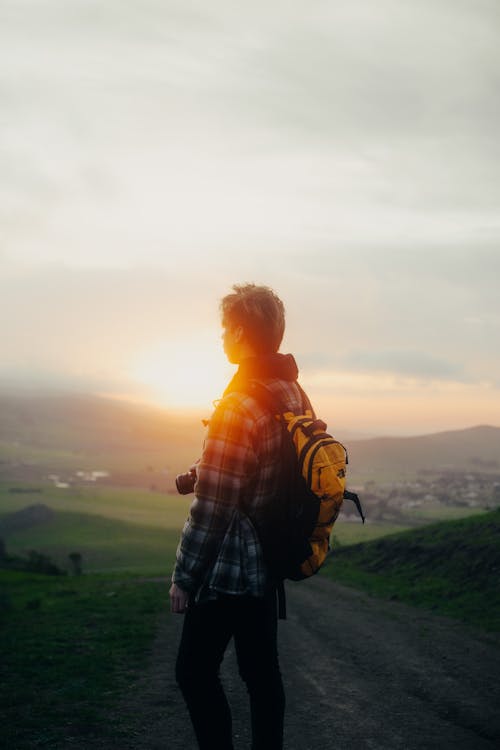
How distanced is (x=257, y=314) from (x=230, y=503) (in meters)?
1.18

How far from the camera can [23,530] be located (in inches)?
3238

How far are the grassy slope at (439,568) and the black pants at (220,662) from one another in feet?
34.7

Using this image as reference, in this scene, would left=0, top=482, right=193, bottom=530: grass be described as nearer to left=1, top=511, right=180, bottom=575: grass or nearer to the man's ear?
left=1, top=511, right=180, bottom=575: grass

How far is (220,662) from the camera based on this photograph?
12.4 feet

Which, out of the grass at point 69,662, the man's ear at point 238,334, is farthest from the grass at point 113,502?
the man's ear at point 238,334

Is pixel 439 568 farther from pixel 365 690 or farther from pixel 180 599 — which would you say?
pixel 180 599

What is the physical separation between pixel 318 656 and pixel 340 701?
2.84 m

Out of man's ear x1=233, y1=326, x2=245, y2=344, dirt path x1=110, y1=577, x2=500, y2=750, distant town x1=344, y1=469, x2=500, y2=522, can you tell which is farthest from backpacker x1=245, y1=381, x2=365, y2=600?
distant town x1=344, y1=469, x2=500, y2=522

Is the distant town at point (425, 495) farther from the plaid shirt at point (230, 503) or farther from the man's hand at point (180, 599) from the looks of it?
the man's hand at point (180, 599)

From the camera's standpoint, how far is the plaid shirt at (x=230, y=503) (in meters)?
3.70

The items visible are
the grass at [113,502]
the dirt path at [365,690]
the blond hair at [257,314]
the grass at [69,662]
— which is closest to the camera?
the blond hair at [257,314]

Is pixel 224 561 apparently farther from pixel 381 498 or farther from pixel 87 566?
pixel 381 498

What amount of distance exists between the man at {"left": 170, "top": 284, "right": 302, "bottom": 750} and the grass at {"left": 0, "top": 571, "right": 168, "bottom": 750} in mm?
3030

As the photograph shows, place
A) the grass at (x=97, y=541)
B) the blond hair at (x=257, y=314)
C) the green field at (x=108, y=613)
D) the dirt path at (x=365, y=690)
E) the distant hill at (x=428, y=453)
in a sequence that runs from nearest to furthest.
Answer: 1. the blond hair at (x=257, y=314)
2. the dirt path at (x=365, y=690)
3. the green field at (x=108, y=613)
4. the grass at (x=97, y=541)
5. the distant hill at (x=428, y=453)
